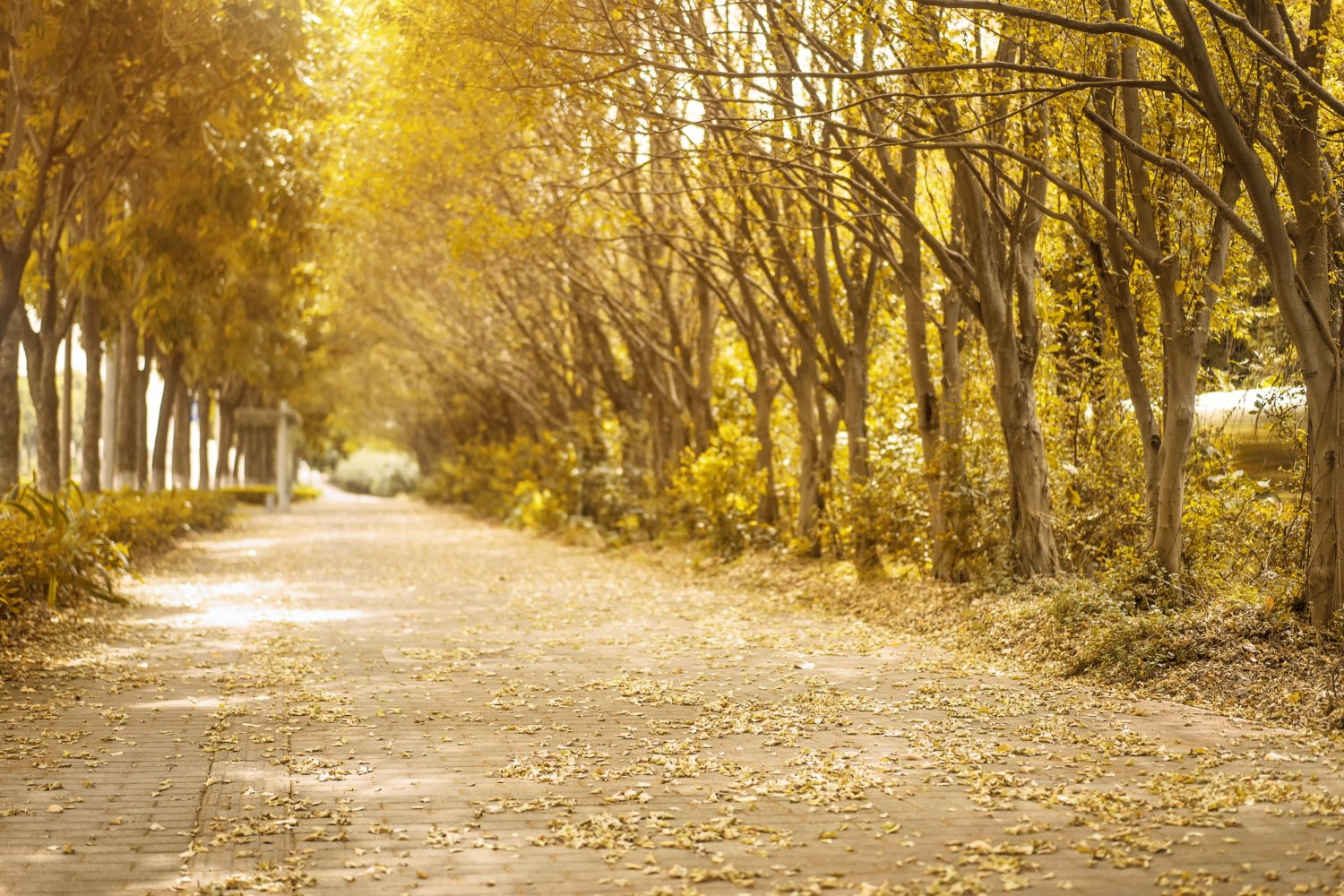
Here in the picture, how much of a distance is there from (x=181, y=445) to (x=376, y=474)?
69.8 metres

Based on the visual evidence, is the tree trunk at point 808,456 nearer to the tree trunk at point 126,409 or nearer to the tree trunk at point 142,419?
the tree trunk at point 126,409

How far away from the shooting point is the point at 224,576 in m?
21.1

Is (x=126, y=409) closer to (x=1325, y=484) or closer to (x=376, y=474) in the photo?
(x=1325, y=484)

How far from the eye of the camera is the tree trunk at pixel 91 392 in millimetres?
22469

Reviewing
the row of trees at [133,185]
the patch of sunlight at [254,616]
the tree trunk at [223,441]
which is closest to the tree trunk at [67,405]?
the row of trees at [133,185]

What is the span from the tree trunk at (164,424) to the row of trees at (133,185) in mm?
1693

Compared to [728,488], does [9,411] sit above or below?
above

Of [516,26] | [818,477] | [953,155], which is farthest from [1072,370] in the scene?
[516,26]

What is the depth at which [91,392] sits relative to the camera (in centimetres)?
2445

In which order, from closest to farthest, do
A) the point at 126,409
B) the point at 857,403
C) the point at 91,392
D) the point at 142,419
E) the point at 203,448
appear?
the point at 857,403, the point at 91,392, the point at 126,409, the point at 142,419, the point at 203,448

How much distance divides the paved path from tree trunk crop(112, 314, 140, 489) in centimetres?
1491

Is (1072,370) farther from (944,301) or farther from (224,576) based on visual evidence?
(224,576)

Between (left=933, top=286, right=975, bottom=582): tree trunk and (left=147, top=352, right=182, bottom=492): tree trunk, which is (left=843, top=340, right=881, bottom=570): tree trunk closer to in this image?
(left=933, top=286, right=975, bottom=582): tree trunk

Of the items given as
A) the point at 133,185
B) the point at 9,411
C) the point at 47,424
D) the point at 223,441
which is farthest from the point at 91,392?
the point at 223,441
